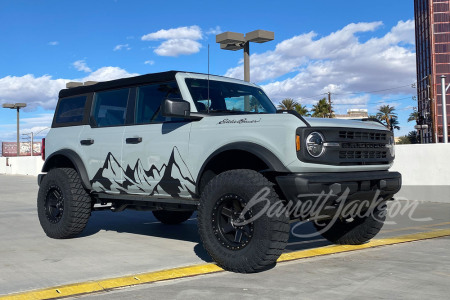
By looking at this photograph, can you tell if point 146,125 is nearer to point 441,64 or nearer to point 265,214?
point 265,214

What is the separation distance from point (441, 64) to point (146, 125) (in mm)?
80399

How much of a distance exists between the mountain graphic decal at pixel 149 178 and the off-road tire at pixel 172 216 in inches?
75.1

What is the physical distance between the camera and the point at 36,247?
21.2 ft

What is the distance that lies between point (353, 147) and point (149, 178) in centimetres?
238

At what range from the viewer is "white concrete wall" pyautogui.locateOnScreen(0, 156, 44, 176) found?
107 feet

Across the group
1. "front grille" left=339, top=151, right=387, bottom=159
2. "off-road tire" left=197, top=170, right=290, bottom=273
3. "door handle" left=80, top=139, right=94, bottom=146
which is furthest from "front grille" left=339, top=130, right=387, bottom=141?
"door handle" left=80, top=139, right=94, bottom=146

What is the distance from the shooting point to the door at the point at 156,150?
5637mm

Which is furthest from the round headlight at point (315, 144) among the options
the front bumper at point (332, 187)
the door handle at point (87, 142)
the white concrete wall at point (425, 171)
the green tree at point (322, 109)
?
the green tree at point (322, 109)

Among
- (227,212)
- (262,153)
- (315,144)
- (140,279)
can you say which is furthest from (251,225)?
(140,279)

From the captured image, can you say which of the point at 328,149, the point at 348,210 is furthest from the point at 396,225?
the point at 328,149

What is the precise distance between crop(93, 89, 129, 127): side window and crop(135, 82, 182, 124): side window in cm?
28

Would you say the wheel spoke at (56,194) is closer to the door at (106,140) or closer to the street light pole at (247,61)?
the door at (106,140)

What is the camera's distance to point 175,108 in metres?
5.29

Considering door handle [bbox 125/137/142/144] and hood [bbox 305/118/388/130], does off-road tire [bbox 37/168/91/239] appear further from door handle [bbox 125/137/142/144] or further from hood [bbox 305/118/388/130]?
hood [bbox 305/118/388/130]
